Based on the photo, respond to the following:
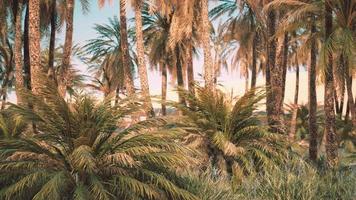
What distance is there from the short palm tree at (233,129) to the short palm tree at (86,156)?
12.8ft

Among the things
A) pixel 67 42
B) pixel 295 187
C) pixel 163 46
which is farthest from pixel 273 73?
pixel 163 46

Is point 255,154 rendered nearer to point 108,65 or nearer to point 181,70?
point 181,70

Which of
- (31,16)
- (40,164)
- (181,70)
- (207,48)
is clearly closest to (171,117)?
(40,164)

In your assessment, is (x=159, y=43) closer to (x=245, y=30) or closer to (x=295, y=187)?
(x=245, y=30)

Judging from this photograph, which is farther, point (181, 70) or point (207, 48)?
point (181, 70)

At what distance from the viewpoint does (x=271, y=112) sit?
67.9ft

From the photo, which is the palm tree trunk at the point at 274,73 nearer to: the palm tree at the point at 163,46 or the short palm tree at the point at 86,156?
the short palm tree at the point at 86,156

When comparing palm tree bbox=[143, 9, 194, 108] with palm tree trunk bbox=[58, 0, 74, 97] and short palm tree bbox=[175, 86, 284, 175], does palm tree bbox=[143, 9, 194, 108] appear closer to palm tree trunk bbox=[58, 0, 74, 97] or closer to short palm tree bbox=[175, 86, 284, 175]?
palm tree trunk bbox=[58, 0, 74, 97]

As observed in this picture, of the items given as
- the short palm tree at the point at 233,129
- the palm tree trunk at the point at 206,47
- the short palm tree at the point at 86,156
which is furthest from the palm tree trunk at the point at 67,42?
the short palm tree at the point at 86,156

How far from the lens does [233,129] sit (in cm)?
1565

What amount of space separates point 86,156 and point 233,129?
21.7 ft

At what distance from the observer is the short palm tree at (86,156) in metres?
10.3

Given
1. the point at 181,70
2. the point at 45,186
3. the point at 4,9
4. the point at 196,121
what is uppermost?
the point at 4,9

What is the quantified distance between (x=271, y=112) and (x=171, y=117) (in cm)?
923
